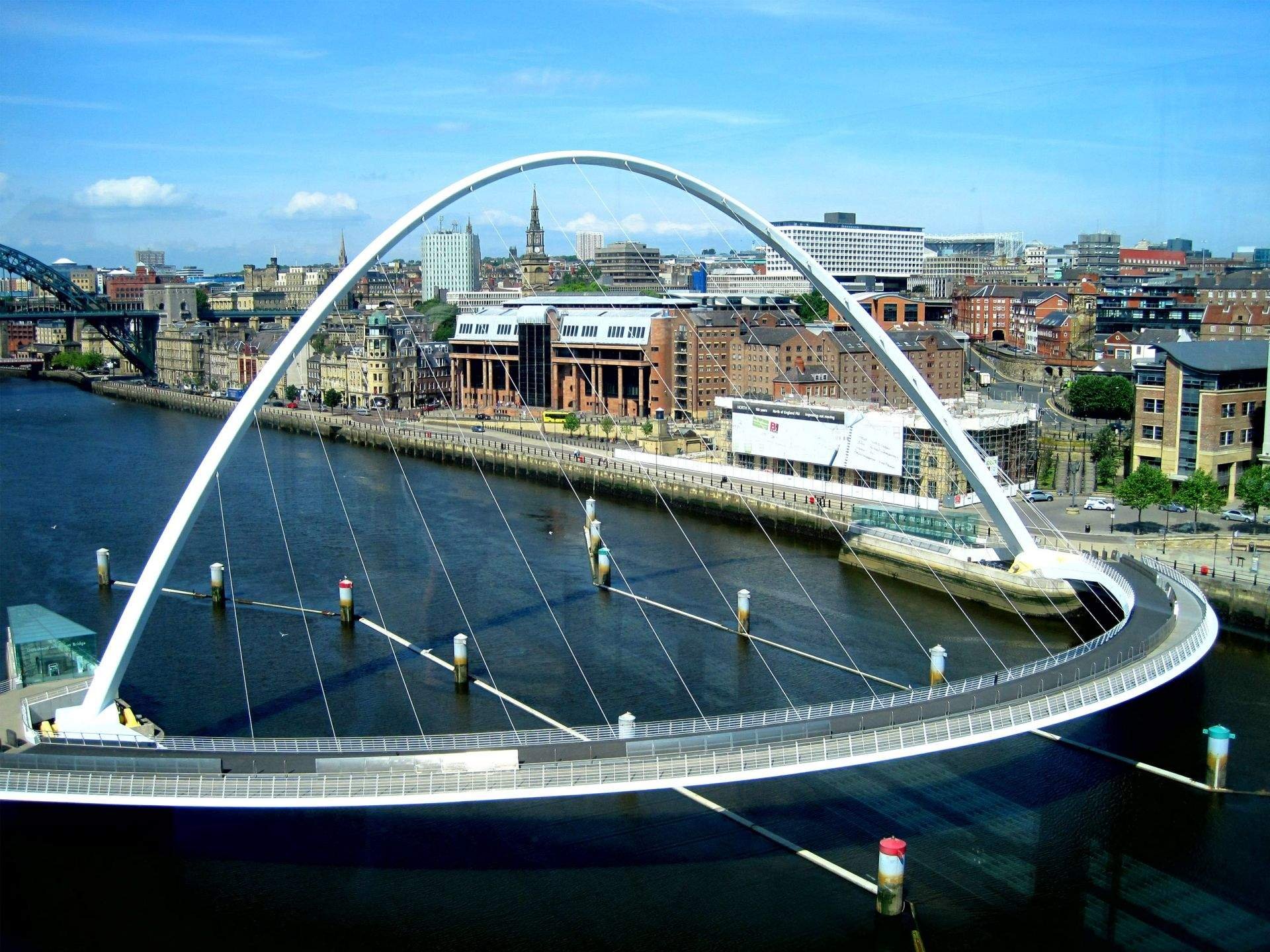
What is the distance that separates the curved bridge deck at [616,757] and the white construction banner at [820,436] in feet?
52.8

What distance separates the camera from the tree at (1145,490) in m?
24.0

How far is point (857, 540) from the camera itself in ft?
83.7

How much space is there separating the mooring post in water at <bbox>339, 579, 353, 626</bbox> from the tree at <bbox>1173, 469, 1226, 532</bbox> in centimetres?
1580

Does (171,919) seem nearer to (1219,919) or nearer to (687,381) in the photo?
(1219,919)

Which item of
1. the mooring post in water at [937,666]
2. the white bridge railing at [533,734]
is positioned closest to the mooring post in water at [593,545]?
the mooring post in water at [937,666]

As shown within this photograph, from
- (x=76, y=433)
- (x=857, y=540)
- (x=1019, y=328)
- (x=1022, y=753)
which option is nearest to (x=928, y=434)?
(x=857, y=540)

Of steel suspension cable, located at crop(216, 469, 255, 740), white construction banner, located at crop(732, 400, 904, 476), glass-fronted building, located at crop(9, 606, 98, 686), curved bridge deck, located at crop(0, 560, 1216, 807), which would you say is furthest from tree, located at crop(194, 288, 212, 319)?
curved bridge deck, located at crop(0, 560, 1216, 807)

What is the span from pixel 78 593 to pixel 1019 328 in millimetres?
54298

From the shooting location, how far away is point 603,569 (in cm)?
2283

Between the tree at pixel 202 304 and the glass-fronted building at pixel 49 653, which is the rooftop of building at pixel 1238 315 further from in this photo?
the tree at pixel 202 304

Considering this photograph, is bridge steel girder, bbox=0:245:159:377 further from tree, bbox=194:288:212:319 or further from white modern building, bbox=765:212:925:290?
white modern building, bbox=765:212:925:290

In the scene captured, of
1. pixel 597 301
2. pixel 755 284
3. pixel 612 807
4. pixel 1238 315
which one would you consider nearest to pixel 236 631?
pixel 612 807

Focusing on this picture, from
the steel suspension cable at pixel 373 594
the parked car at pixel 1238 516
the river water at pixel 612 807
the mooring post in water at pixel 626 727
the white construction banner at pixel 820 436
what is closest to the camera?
the river water at pixel 612 807

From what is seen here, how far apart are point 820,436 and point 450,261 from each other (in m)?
95.4
